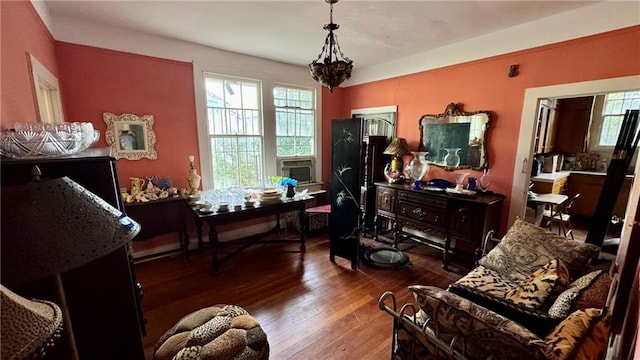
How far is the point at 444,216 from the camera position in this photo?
3172 millimetres

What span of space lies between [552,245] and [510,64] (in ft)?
6.76

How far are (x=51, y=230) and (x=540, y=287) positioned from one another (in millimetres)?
2237

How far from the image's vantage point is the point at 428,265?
3.31 m

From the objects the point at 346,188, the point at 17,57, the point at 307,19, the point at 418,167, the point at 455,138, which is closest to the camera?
the point at 17,57

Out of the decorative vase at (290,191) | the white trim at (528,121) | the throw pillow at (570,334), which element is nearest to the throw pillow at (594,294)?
the throw pillow at (570,334)

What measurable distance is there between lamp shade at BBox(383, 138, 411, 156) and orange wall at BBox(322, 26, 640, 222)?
0.58ft

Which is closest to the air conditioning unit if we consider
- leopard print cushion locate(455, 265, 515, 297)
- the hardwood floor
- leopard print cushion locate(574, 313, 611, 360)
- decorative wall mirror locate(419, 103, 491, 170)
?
the hardwood floor

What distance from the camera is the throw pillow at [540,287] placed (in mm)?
1464

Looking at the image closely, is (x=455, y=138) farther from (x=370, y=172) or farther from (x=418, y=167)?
(x=370, y=172)

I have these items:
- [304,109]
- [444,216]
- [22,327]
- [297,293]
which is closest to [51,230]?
[22,327]

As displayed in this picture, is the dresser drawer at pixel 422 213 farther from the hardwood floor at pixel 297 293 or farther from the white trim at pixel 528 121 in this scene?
the white trim at pixel 528 121

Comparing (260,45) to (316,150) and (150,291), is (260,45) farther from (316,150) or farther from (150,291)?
(150,291)

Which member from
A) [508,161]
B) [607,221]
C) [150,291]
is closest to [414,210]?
[508,161]

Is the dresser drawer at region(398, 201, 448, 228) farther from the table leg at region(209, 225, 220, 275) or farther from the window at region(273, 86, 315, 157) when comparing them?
the table leg at region(209, 225, 220, 275)
